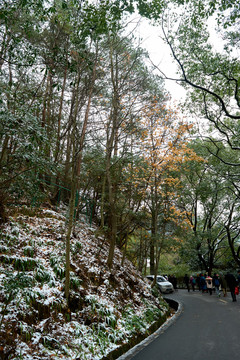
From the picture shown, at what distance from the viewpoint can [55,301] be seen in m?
6.17

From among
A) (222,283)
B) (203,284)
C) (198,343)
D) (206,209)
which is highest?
(206,209)

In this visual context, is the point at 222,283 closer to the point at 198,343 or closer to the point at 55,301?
the point at 198,343

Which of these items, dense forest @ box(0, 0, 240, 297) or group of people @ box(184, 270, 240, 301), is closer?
dense forest @ box(0, 0, 240, 297)

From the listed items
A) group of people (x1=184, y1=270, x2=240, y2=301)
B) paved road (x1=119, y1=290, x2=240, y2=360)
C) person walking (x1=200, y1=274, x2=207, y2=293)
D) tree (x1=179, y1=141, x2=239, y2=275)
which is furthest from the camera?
tree (x1=179, y1=141, x2=239, y2=275)

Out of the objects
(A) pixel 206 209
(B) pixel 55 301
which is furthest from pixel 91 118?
(A) pixel 206 209

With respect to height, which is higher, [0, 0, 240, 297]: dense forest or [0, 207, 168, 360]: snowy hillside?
[0, 0, 240, 297]: dense forest

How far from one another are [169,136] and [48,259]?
9535 millimetres

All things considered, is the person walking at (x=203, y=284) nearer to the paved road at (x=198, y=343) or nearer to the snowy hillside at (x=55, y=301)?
the snowy hillside at (x=55, y=301)

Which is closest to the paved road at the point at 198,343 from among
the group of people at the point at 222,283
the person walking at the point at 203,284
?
the group of people at the point at 222,283

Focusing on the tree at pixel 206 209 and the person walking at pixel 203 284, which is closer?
the person walking at pixel 203 284

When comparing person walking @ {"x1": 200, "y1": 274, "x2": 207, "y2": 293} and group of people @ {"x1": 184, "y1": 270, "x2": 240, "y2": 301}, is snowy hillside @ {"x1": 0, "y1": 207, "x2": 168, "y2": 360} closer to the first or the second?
group of people @ {"x1": 184, "y1": 270, "x2": 240, "y2": 301}

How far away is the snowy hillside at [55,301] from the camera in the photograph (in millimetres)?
4863

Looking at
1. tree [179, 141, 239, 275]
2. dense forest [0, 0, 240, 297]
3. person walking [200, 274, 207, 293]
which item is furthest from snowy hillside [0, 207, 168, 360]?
tree [179, 141, 239, 275]

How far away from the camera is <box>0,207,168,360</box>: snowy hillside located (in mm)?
4863
